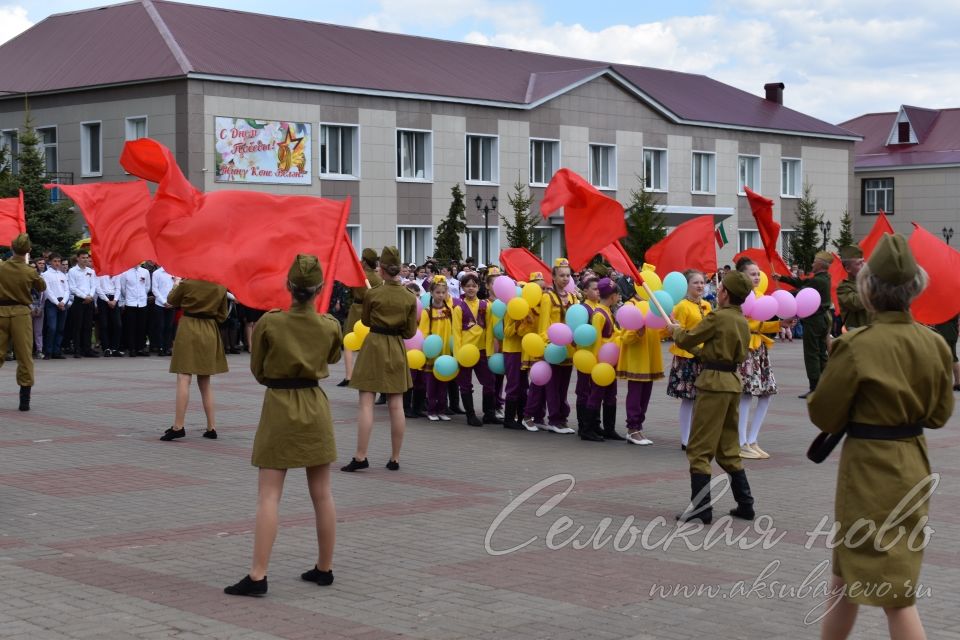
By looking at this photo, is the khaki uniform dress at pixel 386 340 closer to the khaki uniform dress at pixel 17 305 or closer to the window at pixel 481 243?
the khaki uniform dress at pixel 17 305

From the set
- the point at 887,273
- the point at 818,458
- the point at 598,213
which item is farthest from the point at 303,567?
the point at 598,213

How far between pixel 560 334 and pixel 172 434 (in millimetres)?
4113

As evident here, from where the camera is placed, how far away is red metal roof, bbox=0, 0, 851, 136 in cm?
3806

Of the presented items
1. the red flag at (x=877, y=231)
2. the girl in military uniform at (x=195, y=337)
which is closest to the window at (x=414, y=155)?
the red flag at (x=877, y=231)

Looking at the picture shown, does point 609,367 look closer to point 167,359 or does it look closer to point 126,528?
point 126,528

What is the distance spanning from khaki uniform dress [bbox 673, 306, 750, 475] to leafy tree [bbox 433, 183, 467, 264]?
102 ft

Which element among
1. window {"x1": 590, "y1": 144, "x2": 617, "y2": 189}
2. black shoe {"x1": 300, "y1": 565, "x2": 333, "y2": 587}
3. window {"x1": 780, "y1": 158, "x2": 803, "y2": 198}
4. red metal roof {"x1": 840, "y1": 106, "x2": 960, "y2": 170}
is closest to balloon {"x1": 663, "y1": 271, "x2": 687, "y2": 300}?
black shoe {"x1": 300, "y1": 565, "x2": 333, "y2": 587}

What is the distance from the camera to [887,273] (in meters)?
5.50

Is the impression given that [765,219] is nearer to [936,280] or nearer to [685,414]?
[685,414]

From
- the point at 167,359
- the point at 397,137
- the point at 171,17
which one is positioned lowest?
the point at 167,359

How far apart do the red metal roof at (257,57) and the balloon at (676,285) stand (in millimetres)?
26091

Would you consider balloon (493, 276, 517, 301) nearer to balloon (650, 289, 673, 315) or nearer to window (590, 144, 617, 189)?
balloon (650, 289, 673, 315)

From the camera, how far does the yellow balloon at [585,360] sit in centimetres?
1379

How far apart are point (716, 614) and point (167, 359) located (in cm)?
1934
